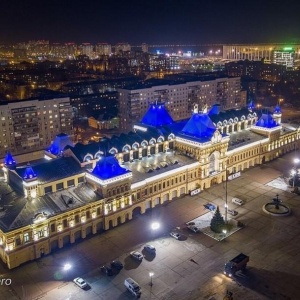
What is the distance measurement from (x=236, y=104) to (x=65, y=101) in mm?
88527

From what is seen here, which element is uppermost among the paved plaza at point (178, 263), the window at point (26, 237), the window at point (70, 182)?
the window at point (70, 182)

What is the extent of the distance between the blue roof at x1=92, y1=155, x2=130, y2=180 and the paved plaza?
1039cm

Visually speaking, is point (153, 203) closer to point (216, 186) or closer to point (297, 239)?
point (216, 186)

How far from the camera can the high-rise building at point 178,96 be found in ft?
473

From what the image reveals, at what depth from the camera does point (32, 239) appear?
206 ft

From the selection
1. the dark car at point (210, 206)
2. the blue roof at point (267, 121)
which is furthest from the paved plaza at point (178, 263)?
the blue roof at point (267, 121)

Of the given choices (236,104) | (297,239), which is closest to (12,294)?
(297,239)

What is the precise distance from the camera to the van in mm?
53781

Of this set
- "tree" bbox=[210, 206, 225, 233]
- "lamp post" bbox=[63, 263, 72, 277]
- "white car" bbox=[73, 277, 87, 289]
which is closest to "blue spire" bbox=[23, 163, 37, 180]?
"lamp post" bbox=[63, 263, 72, 277]

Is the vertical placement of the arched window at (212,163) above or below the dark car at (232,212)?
above

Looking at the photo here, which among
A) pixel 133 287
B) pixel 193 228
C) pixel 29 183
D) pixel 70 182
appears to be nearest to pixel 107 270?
pixel 133 287

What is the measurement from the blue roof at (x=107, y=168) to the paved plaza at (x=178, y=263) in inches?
409

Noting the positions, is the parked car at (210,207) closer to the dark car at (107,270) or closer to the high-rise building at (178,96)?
the dark car at (107,270)

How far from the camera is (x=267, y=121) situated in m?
109
